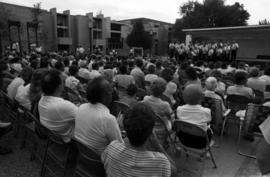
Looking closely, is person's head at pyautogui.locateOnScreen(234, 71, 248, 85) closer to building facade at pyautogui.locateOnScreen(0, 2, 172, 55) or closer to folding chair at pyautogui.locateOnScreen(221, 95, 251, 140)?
folding chair at pyautogui.locateOnScreen(221, 95, 251, 140)

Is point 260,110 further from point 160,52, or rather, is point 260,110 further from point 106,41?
point 160,52

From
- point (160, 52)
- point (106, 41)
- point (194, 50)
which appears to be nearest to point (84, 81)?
point (194, 50)

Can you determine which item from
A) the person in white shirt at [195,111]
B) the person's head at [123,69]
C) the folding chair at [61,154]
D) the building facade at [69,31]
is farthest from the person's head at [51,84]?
the building facade at [69,31]

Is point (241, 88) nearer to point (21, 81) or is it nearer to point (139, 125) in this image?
point (139, 125)

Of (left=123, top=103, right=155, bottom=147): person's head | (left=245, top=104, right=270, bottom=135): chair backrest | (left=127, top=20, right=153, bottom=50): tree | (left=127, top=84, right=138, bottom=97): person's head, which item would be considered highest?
(left=127, top=20, right=153, bottom=50): tree

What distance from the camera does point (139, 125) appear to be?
1.41 metres

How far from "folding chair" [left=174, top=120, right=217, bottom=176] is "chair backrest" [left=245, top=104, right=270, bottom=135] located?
704 millimetres

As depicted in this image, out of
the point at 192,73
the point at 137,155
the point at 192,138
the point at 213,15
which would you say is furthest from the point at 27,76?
the point at 213,15

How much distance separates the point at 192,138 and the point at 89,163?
1.40 m

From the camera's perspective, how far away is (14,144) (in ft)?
11.8

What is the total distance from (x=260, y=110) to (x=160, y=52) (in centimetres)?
4629

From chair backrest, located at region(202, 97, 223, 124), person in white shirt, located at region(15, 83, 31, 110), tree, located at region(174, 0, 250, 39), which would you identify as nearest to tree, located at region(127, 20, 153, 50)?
tree, located at region(174, 0, 250, 39)

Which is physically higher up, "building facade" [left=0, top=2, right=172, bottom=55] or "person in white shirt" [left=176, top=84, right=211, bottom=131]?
"building facade" [left=0, top=2, right=172, bottom=55]

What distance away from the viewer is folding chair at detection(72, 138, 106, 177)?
1.68 meters
